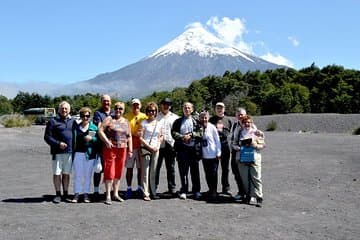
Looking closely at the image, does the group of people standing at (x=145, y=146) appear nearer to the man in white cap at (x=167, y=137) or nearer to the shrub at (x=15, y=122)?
the man in white cap at (x=167, y=137)

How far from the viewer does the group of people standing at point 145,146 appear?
779cm

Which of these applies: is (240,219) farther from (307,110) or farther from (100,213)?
(307,110)

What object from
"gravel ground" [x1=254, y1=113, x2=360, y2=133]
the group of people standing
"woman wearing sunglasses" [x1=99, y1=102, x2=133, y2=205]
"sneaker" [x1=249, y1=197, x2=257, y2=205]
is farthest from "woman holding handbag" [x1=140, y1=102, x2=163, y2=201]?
"gravel ground" [x1=254, y1=113, x2=360, y2=133]

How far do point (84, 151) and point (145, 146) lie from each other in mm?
997

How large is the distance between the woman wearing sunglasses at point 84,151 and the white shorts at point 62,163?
108 mm

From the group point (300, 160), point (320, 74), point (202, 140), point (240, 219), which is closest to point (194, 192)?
Answer: point (202, 140)

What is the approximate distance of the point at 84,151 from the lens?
7836mm

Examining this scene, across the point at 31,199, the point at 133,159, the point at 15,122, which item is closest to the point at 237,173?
the point at 133,159

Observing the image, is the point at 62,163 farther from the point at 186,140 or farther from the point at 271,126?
the point at 271,126

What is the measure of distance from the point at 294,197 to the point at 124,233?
3779 millimetres

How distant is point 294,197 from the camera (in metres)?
8.60

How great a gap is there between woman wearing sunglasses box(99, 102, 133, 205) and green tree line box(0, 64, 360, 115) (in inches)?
1459

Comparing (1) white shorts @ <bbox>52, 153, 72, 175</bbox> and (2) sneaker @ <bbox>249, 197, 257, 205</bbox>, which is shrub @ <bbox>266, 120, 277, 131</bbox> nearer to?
(2) sneaker @ <bbox>249, 197, 257, 205</bbox>

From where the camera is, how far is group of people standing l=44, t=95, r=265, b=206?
7789mm
